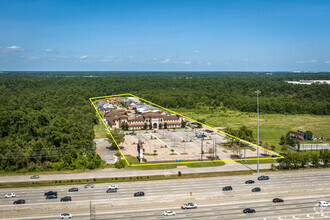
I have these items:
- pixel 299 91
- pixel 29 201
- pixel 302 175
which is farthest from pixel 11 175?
pixel 299 91

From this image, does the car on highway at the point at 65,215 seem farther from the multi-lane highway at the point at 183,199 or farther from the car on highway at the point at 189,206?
the car on highway at the point at 189,206

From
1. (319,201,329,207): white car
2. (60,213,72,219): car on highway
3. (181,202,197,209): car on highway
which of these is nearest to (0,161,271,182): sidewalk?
(181,202,197,209): car on highway

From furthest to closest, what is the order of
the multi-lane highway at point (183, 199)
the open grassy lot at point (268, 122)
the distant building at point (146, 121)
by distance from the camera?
1. the distant building at point (146, 121)
2. the open grassy lot at point (268, 122)
3. the multi-lane highway at point (183, 199)

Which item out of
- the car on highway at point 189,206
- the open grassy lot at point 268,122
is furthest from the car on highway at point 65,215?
the open grassy lot at point 268,122

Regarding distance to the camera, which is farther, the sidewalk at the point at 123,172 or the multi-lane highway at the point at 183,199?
the sidewalk at the point at 123,172

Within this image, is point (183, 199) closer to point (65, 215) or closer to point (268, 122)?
point (65, 215)

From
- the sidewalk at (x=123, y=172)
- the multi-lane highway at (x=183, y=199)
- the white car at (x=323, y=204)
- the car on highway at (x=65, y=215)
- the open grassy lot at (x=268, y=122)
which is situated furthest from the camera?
the open grassy lot at (x=268, y=122)

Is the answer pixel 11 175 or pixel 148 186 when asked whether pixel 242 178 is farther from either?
pixel 11 175
